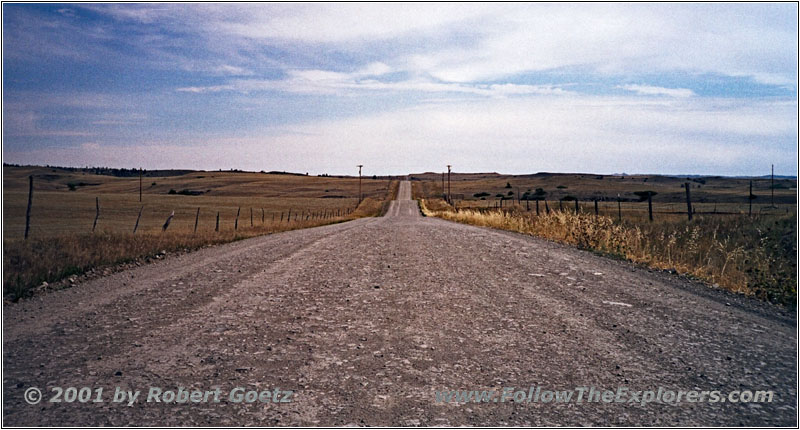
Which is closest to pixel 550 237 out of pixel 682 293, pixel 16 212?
pixel 682 293

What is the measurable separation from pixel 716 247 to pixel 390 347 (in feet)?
33.2

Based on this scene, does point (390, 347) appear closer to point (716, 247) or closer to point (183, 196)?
point (716, 247)

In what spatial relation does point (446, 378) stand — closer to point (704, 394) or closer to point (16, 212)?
point (704, 394)

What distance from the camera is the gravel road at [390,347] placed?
385 cm

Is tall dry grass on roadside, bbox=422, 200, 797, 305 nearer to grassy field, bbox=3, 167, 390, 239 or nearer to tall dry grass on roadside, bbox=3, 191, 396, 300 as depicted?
tall dry grass on roadside, bbox=3, 191, 396, 300

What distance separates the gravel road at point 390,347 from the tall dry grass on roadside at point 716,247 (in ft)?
2.83

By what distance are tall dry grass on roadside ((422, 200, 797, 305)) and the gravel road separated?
33.9 inches

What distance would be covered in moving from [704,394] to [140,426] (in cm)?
426

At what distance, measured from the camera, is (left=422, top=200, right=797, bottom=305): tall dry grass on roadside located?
8.66 m

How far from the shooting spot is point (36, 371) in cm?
449

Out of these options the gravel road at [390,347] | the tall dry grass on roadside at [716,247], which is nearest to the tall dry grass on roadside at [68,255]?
the gravel road at [390,347]

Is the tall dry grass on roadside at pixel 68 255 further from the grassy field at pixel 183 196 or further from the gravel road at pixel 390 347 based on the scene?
the grassy field at pixel 183 196

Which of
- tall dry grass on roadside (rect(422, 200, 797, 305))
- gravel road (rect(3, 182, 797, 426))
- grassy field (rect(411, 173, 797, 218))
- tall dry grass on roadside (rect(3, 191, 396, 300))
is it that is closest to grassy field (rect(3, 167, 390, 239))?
grassy field (rect(411, 173, 797, 218))

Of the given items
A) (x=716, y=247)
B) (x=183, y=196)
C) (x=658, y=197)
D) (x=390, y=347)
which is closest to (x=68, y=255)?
(x=390, y=347)
